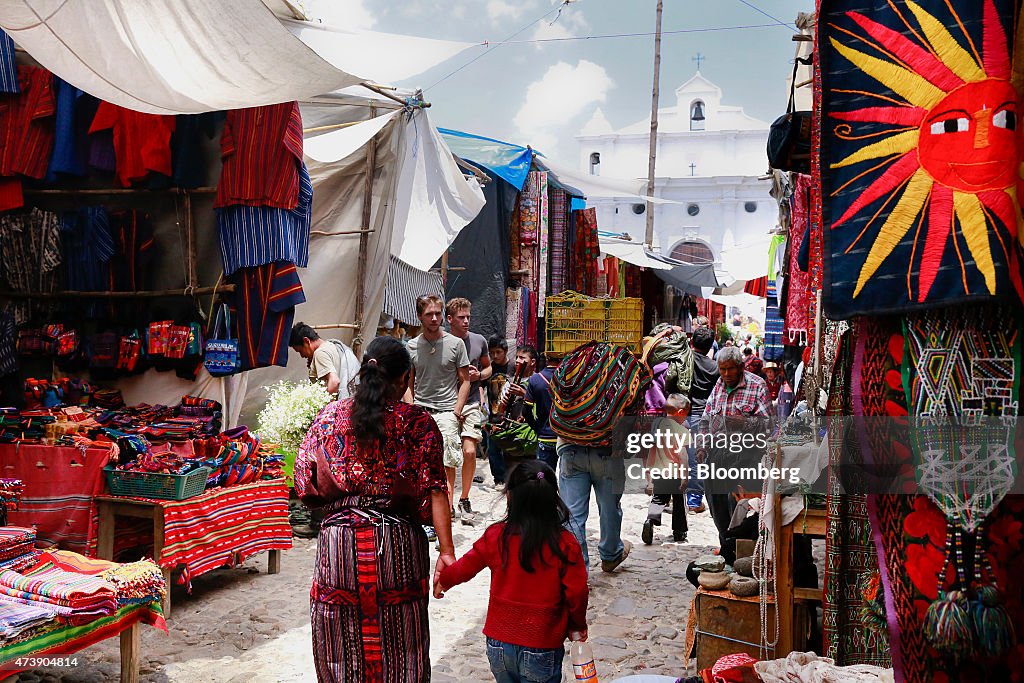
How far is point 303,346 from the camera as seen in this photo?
21.3 feet

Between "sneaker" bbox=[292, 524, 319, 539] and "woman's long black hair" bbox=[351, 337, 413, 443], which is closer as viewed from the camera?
"woman's long black hair" bbox=[351, 337, 413, 443]

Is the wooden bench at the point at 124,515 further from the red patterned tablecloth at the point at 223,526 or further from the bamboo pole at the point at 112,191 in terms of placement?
the bamboo pole at the point at 112,191

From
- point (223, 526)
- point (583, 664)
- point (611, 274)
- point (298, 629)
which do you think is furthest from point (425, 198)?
point (611, 274)

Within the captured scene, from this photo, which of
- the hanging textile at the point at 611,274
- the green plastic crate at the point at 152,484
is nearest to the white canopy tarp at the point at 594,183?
the hanging textile at the point at 611,274

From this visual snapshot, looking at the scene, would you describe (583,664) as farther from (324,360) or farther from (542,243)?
(542,243)

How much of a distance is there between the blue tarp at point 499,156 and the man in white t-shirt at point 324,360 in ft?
12.4

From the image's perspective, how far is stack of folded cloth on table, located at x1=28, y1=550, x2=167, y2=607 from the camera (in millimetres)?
3367

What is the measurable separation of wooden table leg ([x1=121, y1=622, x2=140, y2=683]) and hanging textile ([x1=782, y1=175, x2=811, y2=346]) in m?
Result: 3.77

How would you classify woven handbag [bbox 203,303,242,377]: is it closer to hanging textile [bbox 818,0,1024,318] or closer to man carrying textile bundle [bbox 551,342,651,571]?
man carrying textile bundle [bbox 551,342,651,571]

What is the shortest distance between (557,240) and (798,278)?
6.34m

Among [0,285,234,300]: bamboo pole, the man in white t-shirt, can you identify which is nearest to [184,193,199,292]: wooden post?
[0,285,234,300]: bamboo pole

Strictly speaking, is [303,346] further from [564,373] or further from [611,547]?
[611,547]

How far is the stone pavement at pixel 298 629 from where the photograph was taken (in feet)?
12.4

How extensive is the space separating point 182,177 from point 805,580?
4.44 m
